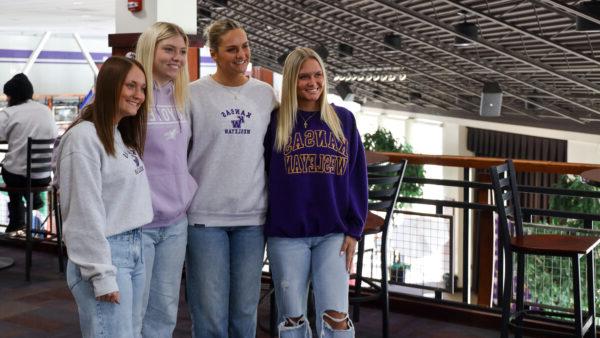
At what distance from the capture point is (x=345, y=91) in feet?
73.5

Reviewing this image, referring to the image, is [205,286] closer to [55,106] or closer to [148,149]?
[148,149]

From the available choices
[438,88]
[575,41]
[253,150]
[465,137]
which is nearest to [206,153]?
[253,150]

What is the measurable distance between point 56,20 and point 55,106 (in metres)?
4.11

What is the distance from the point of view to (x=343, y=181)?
2320 mm

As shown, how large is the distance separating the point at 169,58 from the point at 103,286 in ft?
2.28

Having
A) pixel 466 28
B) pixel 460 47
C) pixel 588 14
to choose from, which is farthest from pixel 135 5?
pixel 460 47

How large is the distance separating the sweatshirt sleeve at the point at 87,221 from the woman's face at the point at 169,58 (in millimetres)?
420

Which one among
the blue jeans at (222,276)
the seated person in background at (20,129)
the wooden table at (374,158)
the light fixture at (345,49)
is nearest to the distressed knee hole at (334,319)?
the blue jeans at (222,276)

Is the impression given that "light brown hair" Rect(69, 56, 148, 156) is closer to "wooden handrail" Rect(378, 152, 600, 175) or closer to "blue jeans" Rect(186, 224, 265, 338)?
"blue jeans" Rect(186, 224, 265, 338)

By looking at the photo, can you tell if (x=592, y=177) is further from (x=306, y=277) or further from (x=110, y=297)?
(x=110, y=297)

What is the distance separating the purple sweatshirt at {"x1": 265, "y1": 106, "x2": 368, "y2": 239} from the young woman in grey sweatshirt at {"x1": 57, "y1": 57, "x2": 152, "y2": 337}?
421mm

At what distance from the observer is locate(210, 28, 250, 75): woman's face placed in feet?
7.47

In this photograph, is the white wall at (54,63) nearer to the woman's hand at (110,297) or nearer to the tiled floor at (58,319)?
the tiled floor at (58,319)

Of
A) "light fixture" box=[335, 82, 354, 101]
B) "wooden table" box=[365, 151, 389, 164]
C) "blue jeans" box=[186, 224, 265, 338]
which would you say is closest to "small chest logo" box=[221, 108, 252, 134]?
"blue jeans" box=[186, 224, 265, 338]
